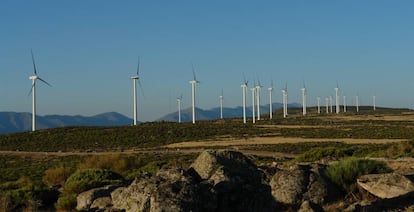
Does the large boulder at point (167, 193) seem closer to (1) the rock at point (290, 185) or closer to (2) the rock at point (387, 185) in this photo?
(1) the rock at point (290, 185)

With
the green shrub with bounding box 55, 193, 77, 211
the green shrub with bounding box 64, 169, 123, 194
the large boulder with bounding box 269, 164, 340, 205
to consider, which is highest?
the large boulder with bounding box 269, 164, 340, 205

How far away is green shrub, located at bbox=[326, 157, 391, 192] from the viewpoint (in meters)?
18.3

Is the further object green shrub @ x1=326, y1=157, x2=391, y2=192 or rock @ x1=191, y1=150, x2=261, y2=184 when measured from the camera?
green shrub @ x1=326, y1=157, x2=391, y2=192

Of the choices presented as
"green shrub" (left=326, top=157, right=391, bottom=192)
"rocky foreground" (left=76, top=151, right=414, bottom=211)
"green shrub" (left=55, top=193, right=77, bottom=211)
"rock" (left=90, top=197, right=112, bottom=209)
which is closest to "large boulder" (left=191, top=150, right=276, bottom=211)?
"rocky foreground" (left=76, top=151, right=414, bottom=211)

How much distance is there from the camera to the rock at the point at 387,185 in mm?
16406

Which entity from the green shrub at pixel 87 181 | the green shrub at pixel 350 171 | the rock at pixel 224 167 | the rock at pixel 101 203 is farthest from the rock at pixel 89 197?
the green shrub at pixel 350 171

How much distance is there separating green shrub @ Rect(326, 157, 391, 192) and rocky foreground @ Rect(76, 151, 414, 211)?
0.29 metres

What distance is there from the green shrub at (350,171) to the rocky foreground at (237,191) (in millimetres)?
294

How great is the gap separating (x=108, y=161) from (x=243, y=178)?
1134 inches

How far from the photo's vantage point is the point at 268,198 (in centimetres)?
1273

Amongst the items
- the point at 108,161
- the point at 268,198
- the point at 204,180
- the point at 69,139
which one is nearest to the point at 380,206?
the point at 268,198

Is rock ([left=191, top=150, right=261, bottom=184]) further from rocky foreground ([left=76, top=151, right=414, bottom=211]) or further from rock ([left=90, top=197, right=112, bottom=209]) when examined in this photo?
rock ([left=90, top=197, right=112, bottom=209])

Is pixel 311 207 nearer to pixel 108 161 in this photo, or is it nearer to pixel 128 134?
pixel 108 161

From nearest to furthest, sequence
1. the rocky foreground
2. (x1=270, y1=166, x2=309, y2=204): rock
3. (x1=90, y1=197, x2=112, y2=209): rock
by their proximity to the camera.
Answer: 1. the rocky foreground
2. (x1=90, y1=197, x2=112, y2=209): rock
3. (x1=270, y1=166, x2=309, y2=204): rock
